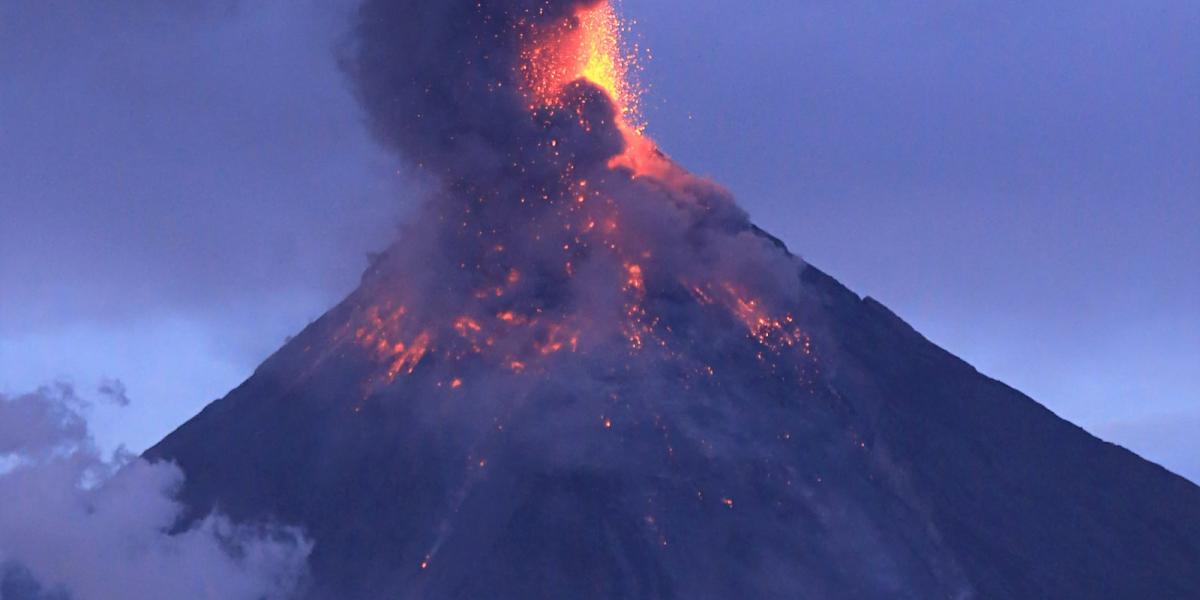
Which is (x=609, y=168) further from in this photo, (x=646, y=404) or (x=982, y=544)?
(x=982, y=544)

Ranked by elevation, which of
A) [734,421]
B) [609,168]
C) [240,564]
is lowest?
[240,564]

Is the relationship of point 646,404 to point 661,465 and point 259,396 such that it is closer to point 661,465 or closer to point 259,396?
point 661,465

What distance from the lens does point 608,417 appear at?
11088cm

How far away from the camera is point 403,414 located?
4555 inches

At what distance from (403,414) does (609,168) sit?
660 inches

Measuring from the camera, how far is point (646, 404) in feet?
366

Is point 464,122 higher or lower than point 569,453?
higher

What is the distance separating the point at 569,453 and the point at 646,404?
4.70m

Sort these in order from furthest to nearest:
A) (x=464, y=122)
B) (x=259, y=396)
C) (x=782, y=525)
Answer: (x=259, y=396) → (x=464, y=122) → (x=782, y=525)

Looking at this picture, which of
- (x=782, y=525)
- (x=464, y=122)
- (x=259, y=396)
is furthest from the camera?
(x=259, y=396)

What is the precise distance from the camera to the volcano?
107m

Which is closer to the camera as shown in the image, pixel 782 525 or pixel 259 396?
pixel 782 525

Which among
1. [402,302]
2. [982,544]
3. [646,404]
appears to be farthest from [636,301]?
[982,544]

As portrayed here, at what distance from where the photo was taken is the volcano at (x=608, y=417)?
107375 millimetres
